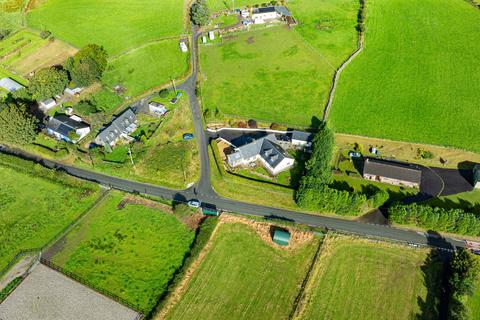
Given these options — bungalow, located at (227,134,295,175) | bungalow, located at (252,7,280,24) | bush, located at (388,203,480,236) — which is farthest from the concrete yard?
bungalow, located at (252,7,280,24)

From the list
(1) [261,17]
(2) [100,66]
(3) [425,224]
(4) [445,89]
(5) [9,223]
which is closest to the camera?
(3) [425,224]

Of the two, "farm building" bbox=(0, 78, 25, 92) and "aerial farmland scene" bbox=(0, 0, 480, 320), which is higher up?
"farm building" bbox=(0, 78, 25, 92)

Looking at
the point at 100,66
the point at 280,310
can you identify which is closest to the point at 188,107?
the point at 100,66

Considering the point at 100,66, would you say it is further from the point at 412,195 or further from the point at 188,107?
the point at 412,195

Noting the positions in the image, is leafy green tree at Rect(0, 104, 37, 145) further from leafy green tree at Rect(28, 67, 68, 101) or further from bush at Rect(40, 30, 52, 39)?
bush at Rect(40, 30, 52, 39)

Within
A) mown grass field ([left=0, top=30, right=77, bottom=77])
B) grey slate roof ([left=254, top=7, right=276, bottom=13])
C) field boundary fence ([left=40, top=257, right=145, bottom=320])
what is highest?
grey slate roof ([left=254, top=7, right=276, bottom=13])

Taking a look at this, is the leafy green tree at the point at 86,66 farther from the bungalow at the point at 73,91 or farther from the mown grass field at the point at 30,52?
the mown grass field at the point at 30,52

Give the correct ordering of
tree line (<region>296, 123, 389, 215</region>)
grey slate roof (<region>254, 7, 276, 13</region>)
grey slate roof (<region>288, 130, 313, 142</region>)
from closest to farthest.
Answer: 1. tree line (<region>296, 123, 389, 215</region>)
2. grey slate roof (<region>288, 130, 313, 142</region>)
3. grey slate roof (<region>254, 7, 276, 13</region>)
